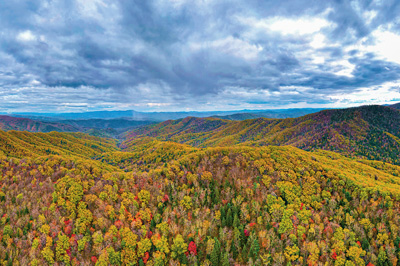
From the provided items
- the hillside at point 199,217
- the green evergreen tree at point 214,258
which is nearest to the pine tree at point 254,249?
the hillside at point 199,217

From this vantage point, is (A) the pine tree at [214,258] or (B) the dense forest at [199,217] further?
(B) the dense forest at [199,217]

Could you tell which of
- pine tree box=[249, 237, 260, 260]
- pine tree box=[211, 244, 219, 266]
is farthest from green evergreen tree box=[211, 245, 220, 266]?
pine tree box=[249, 237, 260, 260]

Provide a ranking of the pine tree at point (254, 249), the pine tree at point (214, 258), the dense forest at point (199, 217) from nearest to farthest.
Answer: the pine tree at point (214, 258) → the pine tree at point (254, 249) → the dense forest at point (199, 217)

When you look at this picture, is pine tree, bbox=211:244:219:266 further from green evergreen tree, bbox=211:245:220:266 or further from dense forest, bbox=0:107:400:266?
dense forest, bbox=0:107:400:266

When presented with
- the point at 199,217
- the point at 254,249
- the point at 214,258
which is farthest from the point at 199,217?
the point at 254,249

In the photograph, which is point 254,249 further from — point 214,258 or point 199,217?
point 199,217

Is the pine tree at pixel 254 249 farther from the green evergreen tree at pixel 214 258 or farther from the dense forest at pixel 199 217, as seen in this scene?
the green evergreen tree at pixel 214 258

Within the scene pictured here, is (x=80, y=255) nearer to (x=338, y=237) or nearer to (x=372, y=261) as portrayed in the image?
(x=338, y=237)

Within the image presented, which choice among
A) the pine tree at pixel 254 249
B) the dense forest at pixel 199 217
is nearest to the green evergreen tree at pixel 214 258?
the dense forest at pixel 199 217

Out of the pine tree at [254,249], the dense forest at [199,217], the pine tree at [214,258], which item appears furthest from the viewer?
the dense forest at [199,217]
